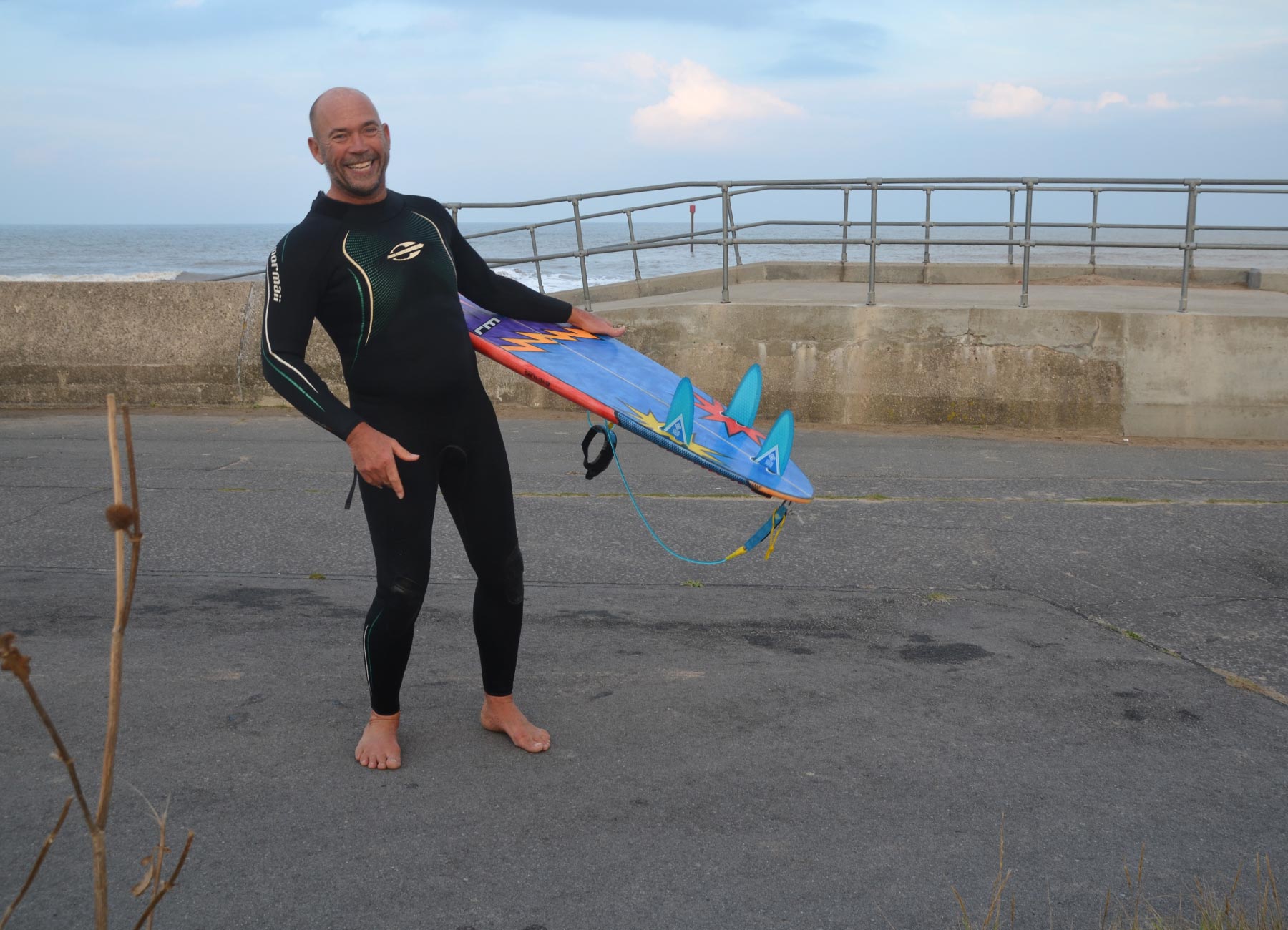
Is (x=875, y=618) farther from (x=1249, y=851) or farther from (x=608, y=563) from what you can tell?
(x=1249, y=851)

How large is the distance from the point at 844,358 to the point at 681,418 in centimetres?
623

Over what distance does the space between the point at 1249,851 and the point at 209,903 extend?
2.61 m

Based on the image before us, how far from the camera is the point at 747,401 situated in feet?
14.3

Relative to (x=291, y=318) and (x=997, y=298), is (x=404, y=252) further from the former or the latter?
(x=997, y=298)

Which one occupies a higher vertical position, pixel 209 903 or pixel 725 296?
pixel 725 296

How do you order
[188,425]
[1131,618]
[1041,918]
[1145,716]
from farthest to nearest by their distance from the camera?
[188,425], [1131,618], [1145,716], [1041,918]

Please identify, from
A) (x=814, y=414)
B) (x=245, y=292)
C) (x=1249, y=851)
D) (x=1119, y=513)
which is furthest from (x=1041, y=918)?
(x=245, y=292)

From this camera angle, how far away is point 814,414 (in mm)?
9922

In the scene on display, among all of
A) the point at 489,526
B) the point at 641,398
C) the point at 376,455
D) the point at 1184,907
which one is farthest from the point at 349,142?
the point at 1184,907

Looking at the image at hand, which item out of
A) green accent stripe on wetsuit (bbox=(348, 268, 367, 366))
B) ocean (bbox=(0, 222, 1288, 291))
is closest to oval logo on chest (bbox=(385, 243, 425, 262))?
green accent stripe on wetsuit (bbox=(348, 268, 367, 366))

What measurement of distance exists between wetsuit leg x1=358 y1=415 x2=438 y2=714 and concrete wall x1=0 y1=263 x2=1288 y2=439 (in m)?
6.93

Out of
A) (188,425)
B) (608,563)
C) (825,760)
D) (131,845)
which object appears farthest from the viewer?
(188,425)

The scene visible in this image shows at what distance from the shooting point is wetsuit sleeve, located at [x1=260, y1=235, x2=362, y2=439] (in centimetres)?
309

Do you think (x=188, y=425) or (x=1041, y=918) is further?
(x=188, y=425)
